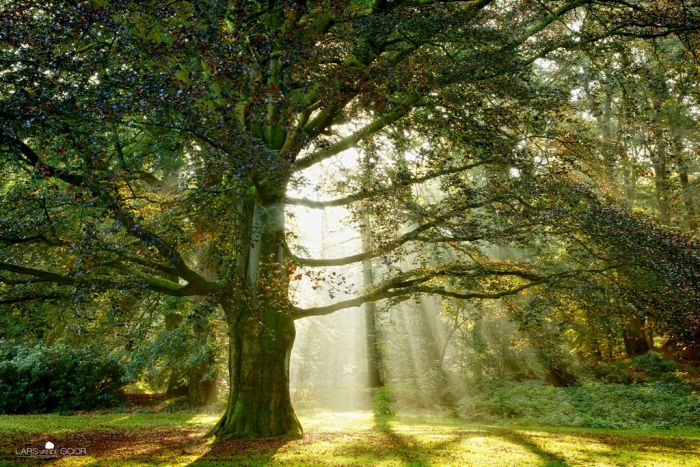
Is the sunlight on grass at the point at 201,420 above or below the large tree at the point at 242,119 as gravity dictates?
below

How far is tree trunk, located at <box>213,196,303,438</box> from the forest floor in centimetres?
56

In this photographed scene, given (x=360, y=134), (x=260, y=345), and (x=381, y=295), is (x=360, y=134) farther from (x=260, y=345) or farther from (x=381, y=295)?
(x=260, y=345)

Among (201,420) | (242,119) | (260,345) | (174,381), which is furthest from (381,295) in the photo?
(174,381)

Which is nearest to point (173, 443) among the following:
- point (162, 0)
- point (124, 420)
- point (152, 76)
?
point (124, 420)

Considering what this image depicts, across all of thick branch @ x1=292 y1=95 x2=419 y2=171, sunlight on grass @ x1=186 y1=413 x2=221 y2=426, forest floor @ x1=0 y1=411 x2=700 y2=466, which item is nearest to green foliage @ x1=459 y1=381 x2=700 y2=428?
forest floor @ x1=0 y1=411 x2=700 y2=466

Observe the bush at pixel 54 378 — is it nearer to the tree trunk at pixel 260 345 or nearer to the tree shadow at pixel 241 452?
the tree trunk at pixel 260 345

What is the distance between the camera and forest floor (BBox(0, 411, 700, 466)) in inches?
298

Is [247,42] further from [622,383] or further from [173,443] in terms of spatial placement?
[622,383]

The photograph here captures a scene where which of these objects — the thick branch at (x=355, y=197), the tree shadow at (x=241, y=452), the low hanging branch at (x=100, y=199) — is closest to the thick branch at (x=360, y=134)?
the thick branch at (x=355, y=197)

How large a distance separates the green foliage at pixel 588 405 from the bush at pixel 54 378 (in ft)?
45.2

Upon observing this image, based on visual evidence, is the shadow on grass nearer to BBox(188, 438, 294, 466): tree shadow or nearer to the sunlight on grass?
BBox(188, 438, 294, 466): tree shadow

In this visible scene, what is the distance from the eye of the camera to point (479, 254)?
11883 millimetres

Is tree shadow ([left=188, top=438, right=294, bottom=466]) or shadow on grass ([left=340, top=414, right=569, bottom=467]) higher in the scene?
tree shadow ([left=188, top=438, right=294, bottom=466])

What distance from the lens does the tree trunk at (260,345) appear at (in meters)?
9.52
